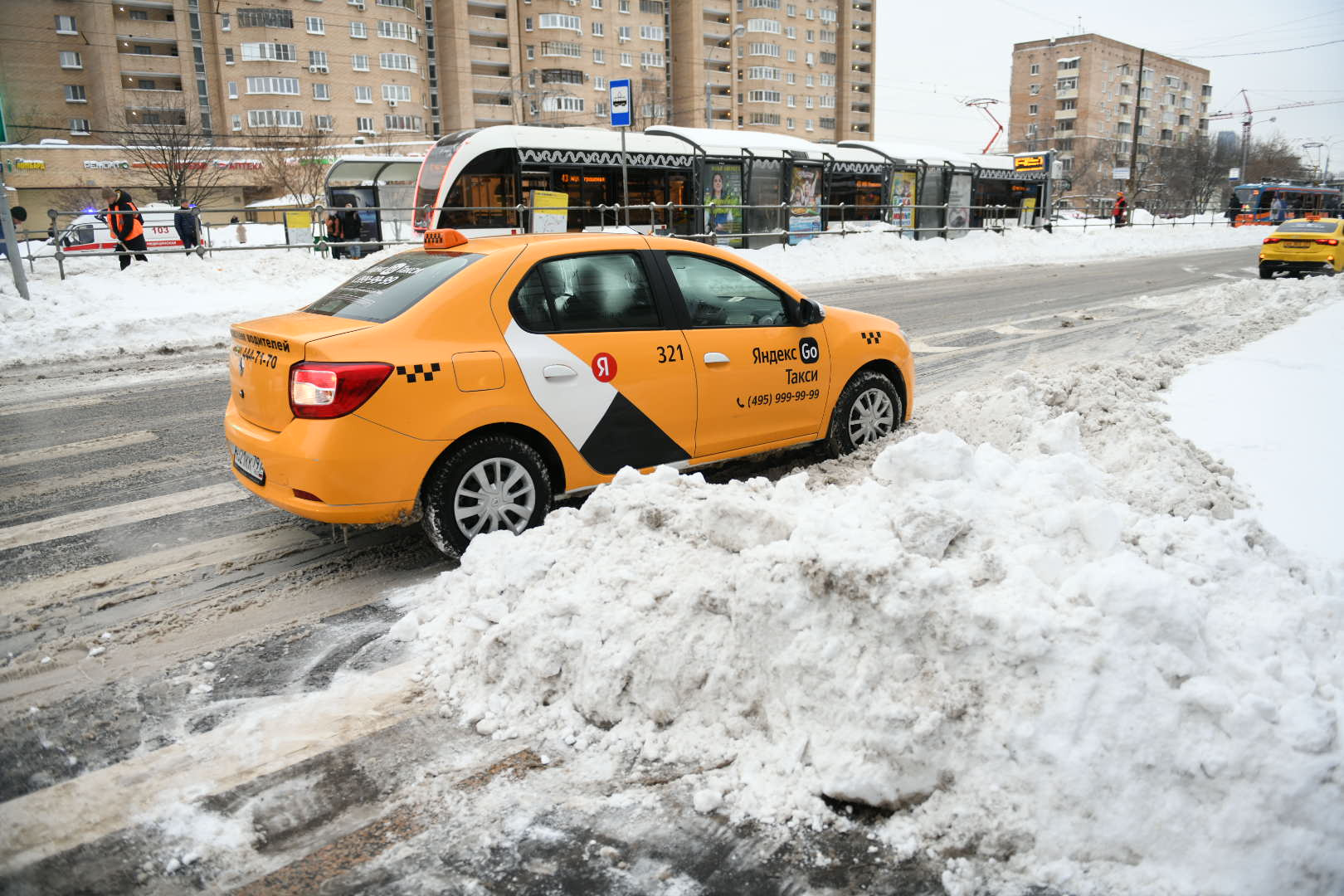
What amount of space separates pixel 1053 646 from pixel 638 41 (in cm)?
9074

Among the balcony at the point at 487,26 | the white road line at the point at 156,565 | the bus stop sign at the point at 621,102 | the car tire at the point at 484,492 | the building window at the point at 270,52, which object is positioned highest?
the balcony at the point at 487,26

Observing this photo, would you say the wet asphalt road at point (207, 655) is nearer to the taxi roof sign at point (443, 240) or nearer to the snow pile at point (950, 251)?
the taxi roof sign at point (443, 240)

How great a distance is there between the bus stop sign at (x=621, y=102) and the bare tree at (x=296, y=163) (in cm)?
3718

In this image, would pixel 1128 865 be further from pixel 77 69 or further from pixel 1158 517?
pixel 77 69

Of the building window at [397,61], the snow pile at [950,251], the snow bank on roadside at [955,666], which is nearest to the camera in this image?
the snow bank on roadside at [955,666]

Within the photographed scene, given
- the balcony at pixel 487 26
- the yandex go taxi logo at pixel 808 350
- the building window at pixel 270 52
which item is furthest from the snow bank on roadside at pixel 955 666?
the balcony at pixel 487 26

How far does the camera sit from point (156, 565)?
15.4 feet

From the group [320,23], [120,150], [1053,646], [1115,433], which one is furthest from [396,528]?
[320,23]

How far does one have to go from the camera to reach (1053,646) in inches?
109

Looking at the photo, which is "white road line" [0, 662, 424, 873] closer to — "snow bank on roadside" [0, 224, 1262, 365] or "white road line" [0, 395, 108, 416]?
"white road line" [0, 395, 108, 416]

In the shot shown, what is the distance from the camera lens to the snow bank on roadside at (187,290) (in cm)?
1198

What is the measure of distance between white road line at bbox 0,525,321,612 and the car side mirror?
3.11 meters

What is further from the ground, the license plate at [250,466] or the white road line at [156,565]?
the license plate at [250,466]

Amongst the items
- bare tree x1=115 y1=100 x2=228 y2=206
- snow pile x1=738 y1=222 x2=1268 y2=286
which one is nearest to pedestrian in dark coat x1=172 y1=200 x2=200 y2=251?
snow pile x1=738 y1=222 x2=1268 y2=286
